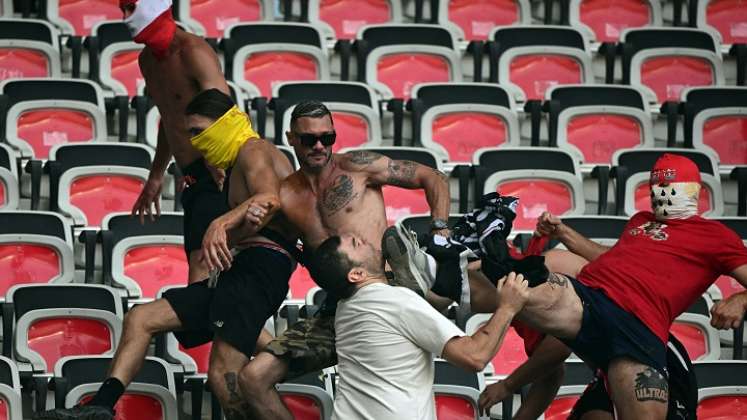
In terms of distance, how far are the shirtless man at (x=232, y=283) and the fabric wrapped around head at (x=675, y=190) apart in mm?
1618

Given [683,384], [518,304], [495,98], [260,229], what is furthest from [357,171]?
[495,98]

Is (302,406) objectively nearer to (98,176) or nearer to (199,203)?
(199,203)

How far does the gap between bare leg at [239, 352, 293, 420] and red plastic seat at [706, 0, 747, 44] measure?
5.49 metres

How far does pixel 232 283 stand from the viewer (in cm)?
752

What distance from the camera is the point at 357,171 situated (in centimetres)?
752

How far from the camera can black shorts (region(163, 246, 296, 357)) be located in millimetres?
7434

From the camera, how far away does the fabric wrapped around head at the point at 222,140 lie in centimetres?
761

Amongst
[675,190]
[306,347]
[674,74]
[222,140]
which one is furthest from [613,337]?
[674,74]

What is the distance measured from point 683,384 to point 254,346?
1849mm

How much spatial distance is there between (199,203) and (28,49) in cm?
302

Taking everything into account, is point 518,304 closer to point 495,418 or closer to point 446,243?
point 446,243

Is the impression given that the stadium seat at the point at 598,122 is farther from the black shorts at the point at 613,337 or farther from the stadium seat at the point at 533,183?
the black shorts at the point at 613,337

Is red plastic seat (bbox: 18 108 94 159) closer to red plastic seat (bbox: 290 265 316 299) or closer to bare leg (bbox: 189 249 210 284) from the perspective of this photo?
red plastic seat (bbox: 290 265 316 299)

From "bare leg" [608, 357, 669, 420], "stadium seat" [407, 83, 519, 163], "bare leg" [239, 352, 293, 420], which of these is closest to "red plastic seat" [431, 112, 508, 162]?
"stadium seat" [407, 83, 519, 163]
